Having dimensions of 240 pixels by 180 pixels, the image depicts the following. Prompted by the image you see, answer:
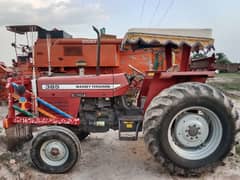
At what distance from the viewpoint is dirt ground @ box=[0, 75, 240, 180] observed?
2.85 meters

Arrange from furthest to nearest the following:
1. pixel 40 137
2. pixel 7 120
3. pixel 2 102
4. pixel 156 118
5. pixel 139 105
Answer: pixel 2 102 < pixel 139 105 < pixel 7 120 < pixel 40 137 < pixel 156 118

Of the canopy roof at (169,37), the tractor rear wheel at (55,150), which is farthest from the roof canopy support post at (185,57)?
the tractor rear wheel at (55,150)

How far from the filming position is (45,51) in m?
7.58

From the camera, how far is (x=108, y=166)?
3.16 m

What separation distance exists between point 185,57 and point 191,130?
928 mm

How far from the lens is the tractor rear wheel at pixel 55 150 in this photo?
2.87 m

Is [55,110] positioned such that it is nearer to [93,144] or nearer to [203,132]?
[93,144]

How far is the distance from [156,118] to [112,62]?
516 cm

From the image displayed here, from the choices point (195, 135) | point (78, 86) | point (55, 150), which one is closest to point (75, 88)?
point (78, 86)

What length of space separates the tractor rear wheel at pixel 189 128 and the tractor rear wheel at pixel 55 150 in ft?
2.91

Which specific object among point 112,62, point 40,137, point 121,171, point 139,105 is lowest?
point 121,171

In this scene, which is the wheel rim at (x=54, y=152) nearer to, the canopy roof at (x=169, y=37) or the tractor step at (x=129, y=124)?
the tractor step at (x=129, y=124)

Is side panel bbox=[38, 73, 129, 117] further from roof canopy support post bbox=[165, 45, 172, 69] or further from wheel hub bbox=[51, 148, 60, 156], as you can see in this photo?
roof canopy support post bbox=[165, 45, 172, 69]

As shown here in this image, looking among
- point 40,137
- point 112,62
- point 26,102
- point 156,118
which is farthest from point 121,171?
point 112,62
